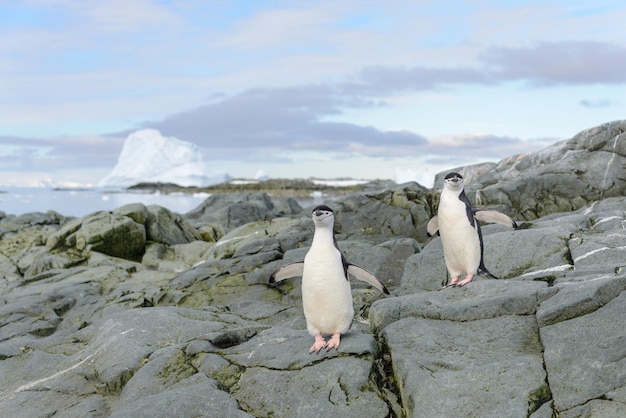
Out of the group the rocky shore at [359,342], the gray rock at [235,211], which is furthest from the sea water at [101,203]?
the rocky shore at [359,342]

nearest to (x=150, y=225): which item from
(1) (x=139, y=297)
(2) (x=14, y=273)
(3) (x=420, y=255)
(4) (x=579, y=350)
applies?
(2) (x=14, y=273)

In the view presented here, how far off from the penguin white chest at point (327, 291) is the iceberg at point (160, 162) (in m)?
126

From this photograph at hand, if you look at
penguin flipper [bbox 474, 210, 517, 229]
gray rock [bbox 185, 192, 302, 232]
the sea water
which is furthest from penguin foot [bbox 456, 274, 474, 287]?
the sea water

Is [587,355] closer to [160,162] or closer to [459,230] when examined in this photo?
[459,230]

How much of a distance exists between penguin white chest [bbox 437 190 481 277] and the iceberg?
12418 cm

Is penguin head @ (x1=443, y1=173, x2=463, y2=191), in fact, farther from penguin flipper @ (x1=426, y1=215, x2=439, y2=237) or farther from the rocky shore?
the rocky shore

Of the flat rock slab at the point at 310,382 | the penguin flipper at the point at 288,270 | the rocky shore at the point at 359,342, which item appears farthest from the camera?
the penguin flipper at the point at 288,270

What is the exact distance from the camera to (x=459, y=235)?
8883mm

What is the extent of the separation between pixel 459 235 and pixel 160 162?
130144 millimetres

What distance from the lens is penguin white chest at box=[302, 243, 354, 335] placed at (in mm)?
7023

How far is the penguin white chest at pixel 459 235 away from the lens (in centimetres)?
888

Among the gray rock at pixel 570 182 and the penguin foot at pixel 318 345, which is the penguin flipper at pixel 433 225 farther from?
the gray rock at pixel 570 182

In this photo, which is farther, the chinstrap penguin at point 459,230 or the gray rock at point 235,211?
the gray rock at point 235,211

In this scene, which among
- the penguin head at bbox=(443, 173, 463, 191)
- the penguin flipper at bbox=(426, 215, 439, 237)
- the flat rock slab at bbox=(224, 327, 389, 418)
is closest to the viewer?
the flat rock slab at bbox=(224, 327, 389, 418)
